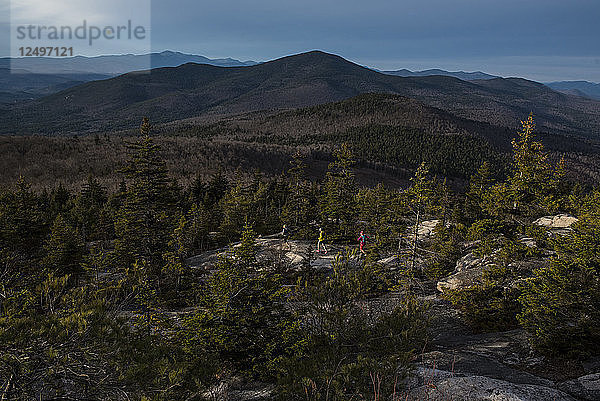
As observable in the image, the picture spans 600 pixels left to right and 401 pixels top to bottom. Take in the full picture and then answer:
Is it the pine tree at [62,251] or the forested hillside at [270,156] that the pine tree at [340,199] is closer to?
the pine tree at [62,251]

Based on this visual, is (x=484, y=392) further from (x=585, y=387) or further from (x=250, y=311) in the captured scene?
(x=250, y=311)

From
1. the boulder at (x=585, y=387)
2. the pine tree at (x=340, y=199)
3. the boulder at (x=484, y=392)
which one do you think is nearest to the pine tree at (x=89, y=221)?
the pine tree at (x=340, y=199)

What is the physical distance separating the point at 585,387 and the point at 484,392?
2.87m

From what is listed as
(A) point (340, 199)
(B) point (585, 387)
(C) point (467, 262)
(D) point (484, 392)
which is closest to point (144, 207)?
(A) point (340, 199)

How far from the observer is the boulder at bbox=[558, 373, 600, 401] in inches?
311

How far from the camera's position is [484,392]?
7.77 m

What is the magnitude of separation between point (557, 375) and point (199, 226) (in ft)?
113

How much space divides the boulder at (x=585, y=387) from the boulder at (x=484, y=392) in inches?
15.4

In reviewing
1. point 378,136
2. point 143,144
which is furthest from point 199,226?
point 378,136

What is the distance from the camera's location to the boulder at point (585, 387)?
790cm

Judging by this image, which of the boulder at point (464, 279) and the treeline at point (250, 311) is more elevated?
the treeline at point (250, 311)

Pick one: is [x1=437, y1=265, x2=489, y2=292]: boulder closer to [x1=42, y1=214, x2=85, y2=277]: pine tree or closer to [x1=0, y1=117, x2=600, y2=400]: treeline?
[x1=0, y1=117, x2=600, y2=400]: treeline

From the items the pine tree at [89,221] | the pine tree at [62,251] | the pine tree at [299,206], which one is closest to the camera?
the pine tree at [62,251]

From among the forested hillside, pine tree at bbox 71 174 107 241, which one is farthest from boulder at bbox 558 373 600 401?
the forested hillside
